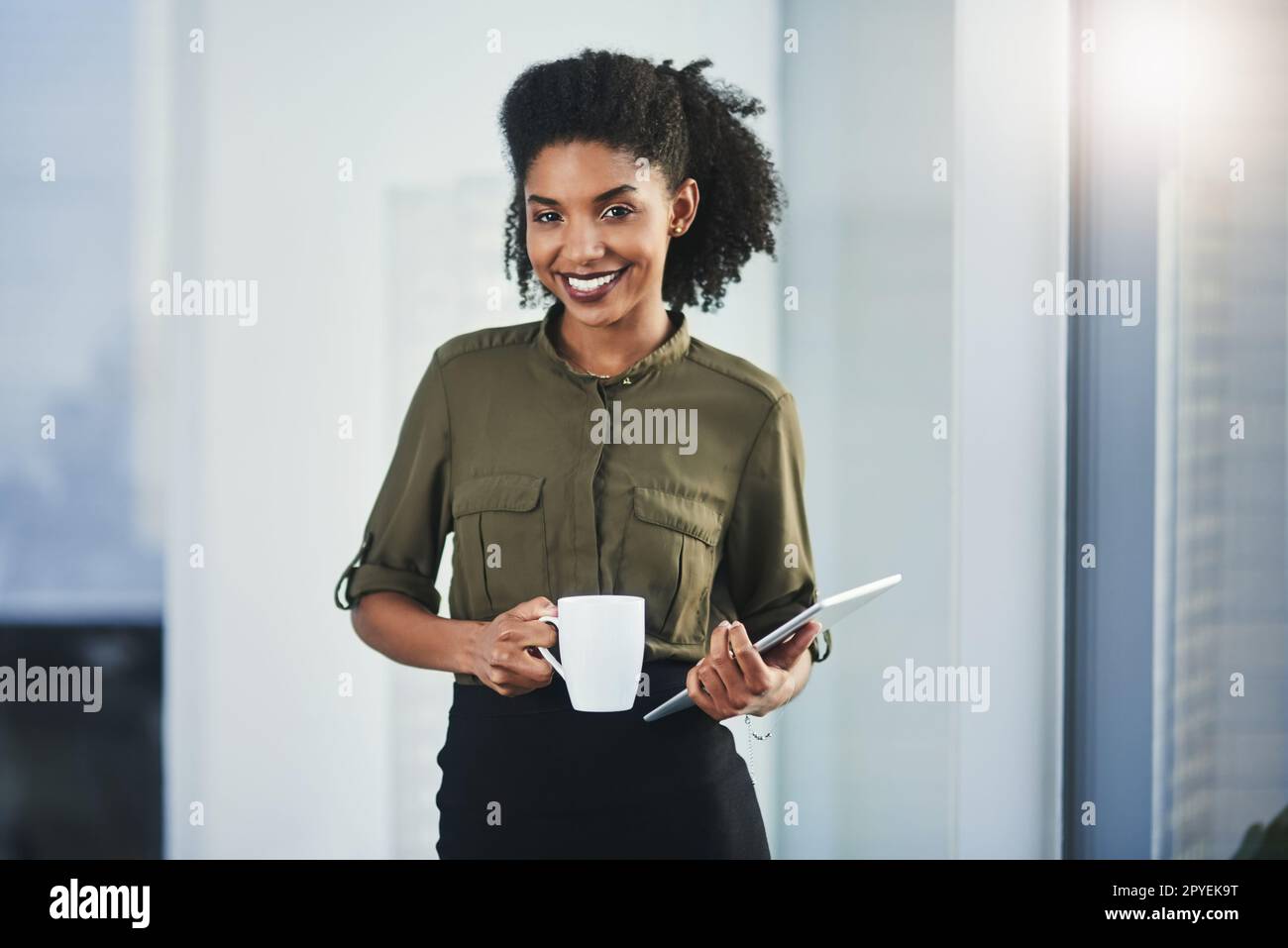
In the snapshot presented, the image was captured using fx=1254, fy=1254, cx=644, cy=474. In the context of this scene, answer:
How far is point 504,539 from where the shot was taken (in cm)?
165

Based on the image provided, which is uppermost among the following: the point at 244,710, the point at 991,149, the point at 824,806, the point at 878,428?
the point at 991,149

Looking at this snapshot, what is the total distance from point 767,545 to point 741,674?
0.62ft

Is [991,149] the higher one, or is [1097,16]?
[1097,16]

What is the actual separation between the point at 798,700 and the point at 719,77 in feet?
2.96

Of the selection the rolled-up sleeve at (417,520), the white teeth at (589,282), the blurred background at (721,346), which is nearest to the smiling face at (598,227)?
the white teeth at (589,282)

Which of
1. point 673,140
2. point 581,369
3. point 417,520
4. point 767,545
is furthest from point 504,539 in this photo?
point 673,140

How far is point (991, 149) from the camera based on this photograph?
1808 millimetres

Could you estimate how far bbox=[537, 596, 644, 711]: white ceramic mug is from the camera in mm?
1536

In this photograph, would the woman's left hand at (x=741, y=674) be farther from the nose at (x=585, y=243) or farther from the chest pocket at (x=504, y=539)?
the nose at (x=585, y=243)

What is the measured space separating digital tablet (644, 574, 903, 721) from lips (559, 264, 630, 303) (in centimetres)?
50

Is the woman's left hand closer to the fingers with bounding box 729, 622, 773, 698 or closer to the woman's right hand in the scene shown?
the fingers with bounding box 729, 622, 773, 698

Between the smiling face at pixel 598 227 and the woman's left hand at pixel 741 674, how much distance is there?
0.46 m
